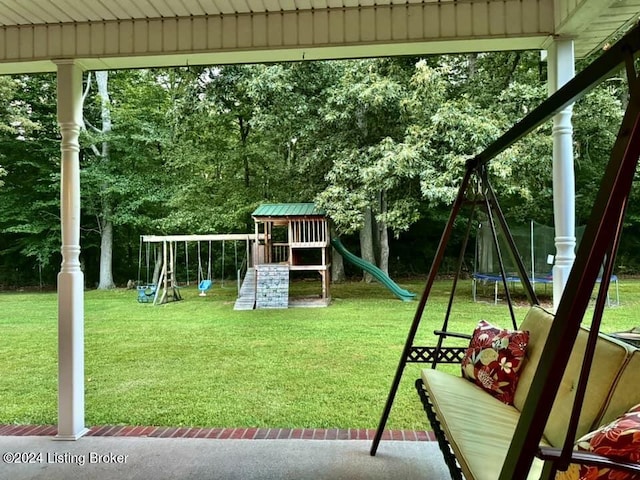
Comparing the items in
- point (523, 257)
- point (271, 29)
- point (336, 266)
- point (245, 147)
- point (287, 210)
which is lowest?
point (336, 266)

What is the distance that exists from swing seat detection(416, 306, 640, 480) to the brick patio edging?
669 mm

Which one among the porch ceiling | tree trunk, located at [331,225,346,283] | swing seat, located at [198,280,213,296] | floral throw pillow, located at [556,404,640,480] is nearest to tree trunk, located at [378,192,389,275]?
tree trunk, located at [331,225,346,283]

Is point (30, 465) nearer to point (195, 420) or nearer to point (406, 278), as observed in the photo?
point (195, 420)

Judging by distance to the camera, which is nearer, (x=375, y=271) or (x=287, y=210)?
(x=287, y=210)

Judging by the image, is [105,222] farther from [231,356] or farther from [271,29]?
[271,29]

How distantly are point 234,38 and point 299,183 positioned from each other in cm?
344

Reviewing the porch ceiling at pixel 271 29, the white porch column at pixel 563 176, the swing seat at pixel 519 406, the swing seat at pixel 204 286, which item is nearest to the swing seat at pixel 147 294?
the swing seat at pixel 204 286

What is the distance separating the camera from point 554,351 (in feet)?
2.69

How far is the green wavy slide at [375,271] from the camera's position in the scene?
539cm

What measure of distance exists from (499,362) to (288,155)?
426 centimetres

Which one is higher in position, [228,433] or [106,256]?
[106,256]

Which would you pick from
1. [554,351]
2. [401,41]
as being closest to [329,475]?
[554,351]

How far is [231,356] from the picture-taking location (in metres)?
4.50

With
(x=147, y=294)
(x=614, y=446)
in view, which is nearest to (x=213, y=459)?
(x=614, y=446)
